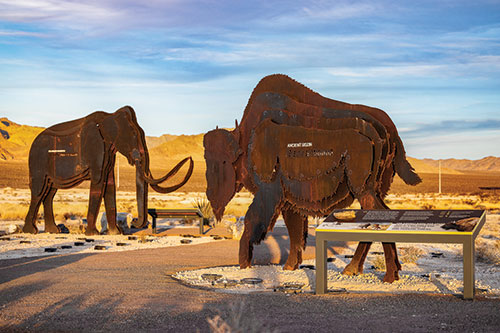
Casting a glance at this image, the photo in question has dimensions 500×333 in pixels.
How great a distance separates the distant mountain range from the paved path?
116 metres

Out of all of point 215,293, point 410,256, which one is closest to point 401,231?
point 215,293

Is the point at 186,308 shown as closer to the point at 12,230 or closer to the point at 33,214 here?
the point at 33,214

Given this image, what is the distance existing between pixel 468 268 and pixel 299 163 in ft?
10.3

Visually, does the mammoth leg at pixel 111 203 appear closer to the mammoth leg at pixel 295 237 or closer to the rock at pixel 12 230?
the rock at pixel 12 230

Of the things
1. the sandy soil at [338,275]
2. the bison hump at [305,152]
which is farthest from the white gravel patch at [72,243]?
the bison hump at [305,152]

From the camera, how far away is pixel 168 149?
493ft

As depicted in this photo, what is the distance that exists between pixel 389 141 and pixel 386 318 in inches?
142

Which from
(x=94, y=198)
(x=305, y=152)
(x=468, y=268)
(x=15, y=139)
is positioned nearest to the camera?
(x=468, y=268)

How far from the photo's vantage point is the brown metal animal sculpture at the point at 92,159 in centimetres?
1736

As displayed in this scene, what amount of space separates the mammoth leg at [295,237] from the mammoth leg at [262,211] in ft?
2.77

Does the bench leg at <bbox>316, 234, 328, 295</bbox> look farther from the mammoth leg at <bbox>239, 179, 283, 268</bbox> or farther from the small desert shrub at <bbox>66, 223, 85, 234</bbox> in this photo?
the small desert shrub at <bbox>66, 223, 85, 234</bbox>

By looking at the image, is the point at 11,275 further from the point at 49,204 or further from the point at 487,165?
the point at 487,165

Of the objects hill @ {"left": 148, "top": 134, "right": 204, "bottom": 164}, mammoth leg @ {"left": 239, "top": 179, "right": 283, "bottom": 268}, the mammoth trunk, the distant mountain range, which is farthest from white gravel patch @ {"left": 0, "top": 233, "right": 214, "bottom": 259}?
hill @ {"left": 148, "top": 134, "right": 204, "bottom": 164}

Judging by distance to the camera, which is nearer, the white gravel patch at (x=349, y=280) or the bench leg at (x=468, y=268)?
the bench leg at (x=468, y=268)
